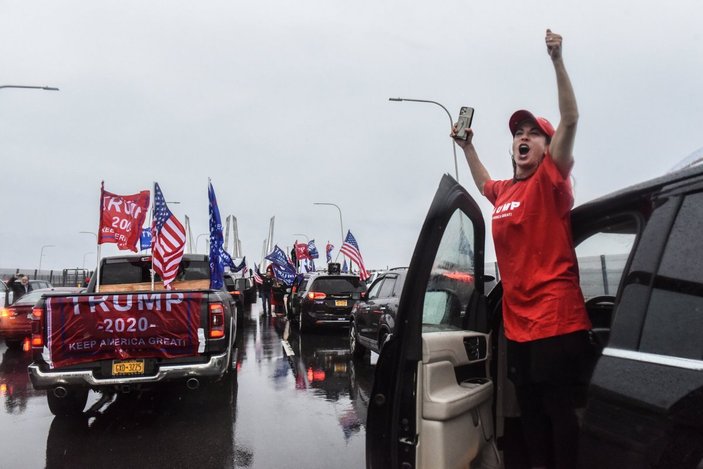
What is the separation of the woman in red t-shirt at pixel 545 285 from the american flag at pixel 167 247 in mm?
7954

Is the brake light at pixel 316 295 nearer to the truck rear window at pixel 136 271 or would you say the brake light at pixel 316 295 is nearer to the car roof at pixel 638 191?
the truck rear window at pixel 136 271

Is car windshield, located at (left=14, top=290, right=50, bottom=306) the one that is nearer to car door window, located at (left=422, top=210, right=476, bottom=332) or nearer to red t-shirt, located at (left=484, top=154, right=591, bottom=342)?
car door window, located at (left=422, top=210, right=476, bottom=332)

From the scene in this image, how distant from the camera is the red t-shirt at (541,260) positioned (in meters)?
2.21

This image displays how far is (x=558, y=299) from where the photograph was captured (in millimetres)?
2205


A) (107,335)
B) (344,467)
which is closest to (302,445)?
(344,467)

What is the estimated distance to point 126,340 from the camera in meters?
5.58

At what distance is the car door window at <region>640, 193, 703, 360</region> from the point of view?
162 centimetres

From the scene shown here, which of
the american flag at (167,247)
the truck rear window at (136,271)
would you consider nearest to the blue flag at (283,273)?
the american flag at (167,247)

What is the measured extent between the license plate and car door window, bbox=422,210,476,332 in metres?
3.88

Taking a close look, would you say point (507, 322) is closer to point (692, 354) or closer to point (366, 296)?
point (692, 354)

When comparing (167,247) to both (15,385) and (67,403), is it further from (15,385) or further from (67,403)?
(67,403)

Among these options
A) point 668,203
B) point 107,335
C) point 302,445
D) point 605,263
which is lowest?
point 302,445

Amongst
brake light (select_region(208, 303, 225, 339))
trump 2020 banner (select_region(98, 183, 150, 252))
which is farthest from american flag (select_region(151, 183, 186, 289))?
brake light (select_region(208, 303, 225, 339))

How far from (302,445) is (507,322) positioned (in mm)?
3155
